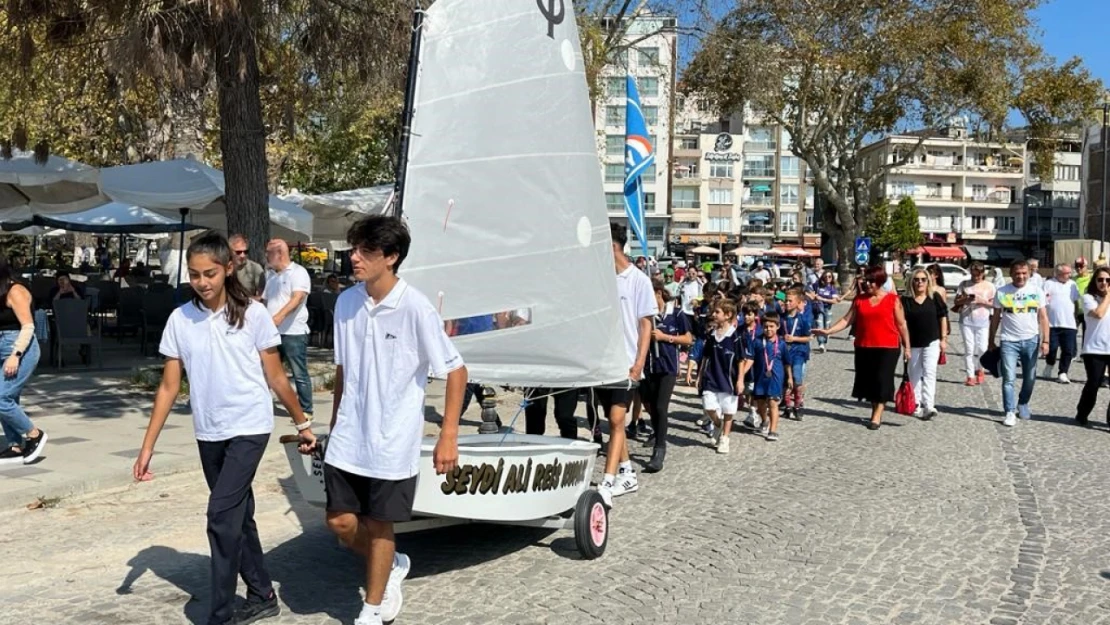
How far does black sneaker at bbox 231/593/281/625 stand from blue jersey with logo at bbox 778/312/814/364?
793cm

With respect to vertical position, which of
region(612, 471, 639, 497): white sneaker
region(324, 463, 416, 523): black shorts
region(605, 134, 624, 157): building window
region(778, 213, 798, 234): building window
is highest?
region(605, 134, 624, 157): building window

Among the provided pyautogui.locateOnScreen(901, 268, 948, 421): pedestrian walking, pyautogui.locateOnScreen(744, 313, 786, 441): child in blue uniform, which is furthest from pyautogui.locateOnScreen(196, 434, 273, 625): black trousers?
pyautogui.locateOnScreen(901, 268, 948, 421): pedestrian walking

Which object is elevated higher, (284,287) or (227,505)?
(284,287)

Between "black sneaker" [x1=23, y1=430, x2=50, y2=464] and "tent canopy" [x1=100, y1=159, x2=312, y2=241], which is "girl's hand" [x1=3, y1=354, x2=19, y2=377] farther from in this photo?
"tent canopy" [x1=100, y1=159, x2=312, y2=241]

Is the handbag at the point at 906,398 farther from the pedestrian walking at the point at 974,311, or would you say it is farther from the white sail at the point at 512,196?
the white sail at the point at 512,196

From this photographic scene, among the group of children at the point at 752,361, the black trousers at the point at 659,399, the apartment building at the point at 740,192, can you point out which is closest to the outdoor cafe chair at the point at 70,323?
the group of children at the point at 752,361

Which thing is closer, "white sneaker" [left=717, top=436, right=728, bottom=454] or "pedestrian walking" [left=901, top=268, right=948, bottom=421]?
"white sneaker" [left=717, top=436, right=728, bottom=454]

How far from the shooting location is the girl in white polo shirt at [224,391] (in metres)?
4.82

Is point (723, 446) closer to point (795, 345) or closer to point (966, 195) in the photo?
point (795, 345)

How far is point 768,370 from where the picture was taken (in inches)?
428

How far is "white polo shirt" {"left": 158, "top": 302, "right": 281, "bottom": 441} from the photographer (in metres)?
4.88

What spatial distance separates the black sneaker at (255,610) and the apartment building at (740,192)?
90.2m

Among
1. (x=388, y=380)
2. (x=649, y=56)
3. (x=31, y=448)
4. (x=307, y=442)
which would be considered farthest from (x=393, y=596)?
(x=649, y=56)

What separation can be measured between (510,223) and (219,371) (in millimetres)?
1953
